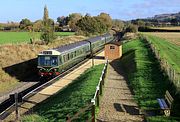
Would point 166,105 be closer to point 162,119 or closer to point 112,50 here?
point 162,119

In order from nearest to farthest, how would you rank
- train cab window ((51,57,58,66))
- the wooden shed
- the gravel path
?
the gravel path → train cab window ((51,57,58,66)) → the wooden shed

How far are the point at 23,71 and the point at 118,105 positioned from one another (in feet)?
81.0

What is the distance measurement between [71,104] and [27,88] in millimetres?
13728

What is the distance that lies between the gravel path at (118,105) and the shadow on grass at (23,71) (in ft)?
50.3

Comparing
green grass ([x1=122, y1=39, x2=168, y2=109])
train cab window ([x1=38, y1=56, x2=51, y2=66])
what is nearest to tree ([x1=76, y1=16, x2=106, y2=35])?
train cab window ([x1=38, y1=56, x2=51, y2=66])

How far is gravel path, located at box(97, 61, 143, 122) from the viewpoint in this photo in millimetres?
15216

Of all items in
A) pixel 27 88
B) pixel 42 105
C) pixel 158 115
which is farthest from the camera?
pixel 27 88

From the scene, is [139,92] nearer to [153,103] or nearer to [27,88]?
[153,103]

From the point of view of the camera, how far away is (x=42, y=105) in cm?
2227

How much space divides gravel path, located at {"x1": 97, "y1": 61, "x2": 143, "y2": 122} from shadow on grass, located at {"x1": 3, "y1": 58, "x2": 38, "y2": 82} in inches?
604

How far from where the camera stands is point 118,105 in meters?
17.7

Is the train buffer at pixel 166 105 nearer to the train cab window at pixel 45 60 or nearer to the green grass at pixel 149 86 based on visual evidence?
the green grass at pixel 149 86

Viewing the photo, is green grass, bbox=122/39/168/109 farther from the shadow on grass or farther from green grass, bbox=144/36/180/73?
the shadow on grass

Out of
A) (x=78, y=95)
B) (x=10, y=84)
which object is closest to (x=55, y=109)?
(x=78, y=95)
